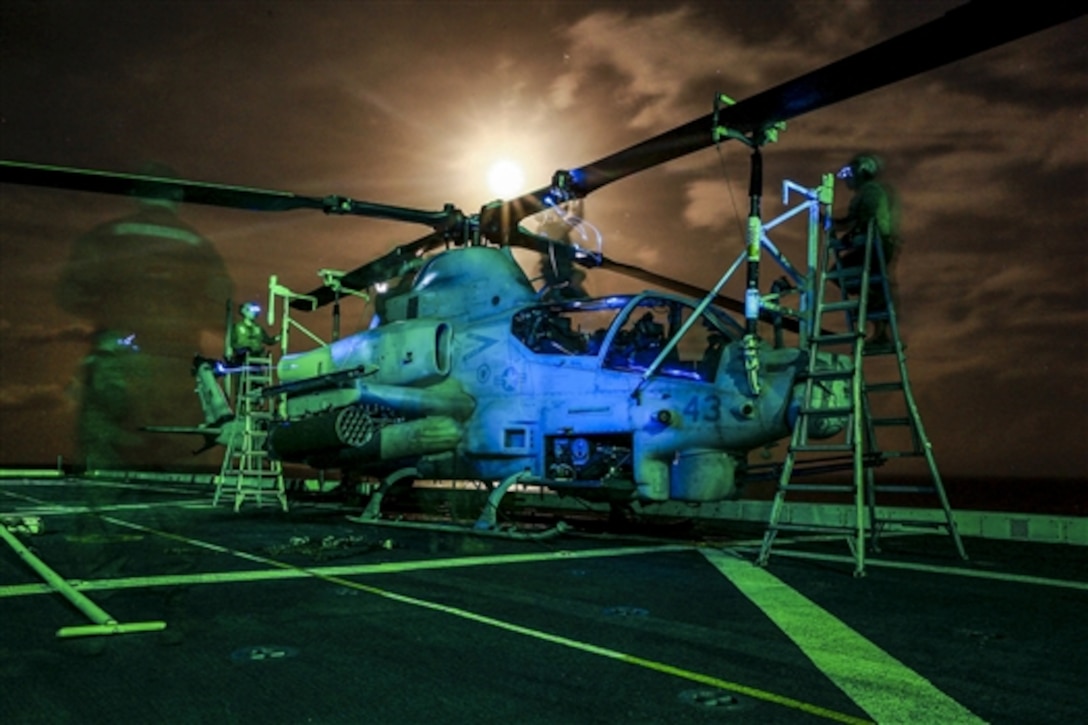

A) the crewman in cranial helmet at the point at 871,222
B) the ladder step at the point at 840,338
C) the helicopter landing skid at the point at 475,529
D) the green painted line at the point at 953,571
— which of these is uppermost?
the crewman in cranial helmet at the point at 871,222

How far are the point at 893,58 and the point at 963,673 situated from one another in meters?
5.29

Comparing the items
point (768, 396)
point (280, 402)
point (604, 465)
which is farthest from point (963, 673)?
point (280, 402)

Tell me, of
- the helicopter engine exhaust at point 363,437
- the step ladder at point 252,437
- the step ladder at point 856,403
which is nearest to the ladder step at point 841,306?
the step ladder at point 856,403

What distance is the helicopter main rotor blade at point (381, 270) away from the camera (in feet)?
48.4

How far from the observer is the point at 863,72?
7230 millimetres

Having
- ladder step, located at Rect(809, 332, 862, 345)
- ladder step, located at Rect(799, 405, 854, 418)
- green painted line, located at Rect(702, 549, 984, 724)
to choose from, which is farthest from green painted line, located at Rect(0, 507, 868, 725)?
ladder step, located at Rect(809, 332, 862, 345)

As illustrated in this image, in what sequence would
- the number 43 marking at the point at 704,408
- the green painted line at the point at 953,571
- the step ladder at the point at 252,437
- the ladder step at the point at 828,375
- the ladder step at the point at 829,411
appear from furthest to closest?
the step ladder at the point at 252,437, the number 43 marking at the point at 704,408, the ladder step at the point at 828,375, the ladder step at the point at 829,411, the green painted line at the point at 953,571

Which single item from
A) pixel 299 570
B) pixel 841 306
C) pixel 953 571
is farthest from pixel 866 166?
pixel 299 570

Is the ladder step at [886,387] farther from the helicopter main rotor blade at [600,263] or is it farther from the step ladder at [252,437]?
the step ladder at [252,437]

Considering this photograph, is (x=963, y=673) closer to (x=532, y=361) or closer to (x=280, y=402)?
(x=532, y=361)

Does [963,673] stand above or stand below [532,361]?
below

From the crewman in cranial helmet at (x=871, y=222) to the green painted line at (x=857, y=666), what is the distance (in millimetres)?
3673

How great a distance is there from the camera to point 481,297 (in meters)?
11.9

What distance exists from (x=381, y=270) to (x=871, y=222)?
34.5ft
